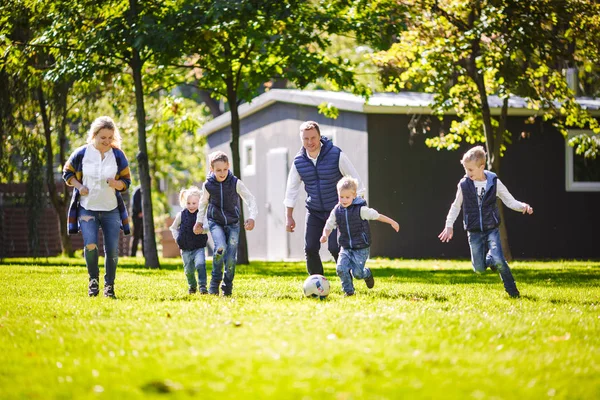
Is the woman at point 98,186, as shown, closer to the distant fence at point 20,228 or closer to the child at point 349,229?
the child at point 349,229

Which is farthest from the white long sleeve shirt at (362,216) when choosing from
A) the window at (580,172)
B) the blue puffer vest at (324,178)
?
the window at (580,172)

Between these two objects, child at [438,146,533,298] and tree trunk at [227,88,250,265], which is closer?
child at [438,146,533,298]

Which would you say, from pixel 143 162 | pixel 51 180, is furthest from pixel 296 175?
pixel 51 180

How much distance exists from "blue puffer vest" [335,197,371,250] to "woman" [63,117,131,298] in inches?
93.1

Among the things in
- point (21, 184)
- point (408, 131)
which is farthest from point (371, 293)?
point (21, 184)

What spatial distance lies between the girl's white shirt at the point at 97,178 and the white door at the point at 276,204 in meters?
14.7

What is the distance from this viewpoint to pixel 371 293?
10.3m

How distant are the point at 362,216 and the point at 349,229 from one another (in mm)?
212

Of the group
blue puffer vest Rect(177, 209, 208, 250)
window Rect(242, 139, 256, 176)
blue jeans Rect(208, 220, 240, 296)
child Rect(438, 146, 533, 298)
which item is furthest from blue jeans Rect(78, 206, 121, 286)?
window Rect(242, 139, 256, 176)

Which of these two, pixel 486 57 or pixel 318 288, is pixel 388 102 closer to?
pixel 486 57

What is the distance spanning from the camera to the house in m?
22.1

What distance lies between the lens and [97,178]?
32.6ft

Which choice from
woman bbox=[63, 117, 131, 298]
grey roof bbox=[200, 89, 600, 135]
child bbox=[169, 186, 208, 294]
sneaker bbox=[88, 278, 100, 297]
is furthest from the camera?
grey roof bbox=[200, 89, 600, 135]

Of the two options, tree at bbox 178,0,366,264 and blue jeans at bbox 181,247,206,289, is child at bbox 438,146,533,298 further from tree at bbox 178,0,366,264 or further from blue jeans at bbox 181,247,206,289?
tree at bbox 178,0,366,264
